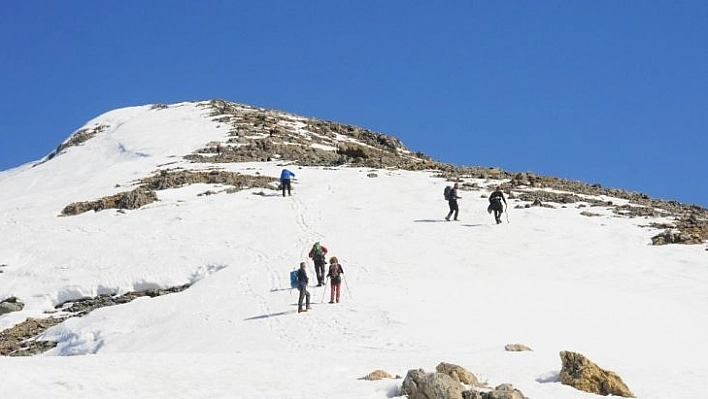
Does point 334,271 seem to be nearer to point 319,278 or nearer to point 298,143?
point 319,278

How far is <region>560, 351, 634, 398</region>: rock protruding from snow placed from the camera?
1397 centimetres

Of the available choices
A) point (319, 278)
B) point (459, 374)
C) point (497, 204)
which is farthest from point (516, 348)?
point (497, 204)

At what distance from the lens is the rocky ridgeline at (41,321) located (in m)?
24.6

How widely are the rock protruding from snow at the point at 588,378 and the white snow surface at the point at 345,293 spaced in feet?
1.00

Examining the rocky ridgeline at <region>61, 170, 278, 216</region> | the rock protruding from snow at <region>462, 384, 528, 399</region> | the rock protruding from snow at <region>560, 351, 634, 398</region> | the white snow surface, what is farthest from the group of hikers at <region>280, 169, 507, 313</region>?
the rocky ridgeline at <region>61, 170, 278, 216</region>

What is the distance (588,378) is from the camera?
14.2 m

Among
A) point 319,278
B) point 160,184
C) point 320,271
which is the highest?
point 160,184

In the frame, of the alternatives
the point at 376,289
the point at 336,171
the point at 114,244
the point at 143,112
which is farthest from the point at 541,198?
the point at 143,112

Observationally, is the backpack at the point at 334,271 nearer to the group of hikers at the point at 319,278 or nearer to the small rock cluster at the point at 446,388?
the group of hikers at the point at 319,278

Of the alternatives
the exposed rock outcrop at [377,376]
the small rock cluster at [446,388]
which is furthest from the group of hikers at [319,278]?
the small rock cluster at [446,388]

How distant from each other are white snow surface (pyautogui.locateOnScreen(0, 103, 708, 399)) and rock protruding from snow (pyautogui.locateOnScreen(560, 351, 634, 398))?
305mm

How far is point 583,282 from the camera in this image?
25547 millimetres

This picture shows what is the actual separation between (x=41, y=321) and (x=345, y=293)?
1117 centimetres

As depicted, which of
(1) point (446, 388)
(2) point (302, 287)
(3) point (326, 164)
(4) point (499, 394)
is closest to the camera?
(4) point (499, 394)
